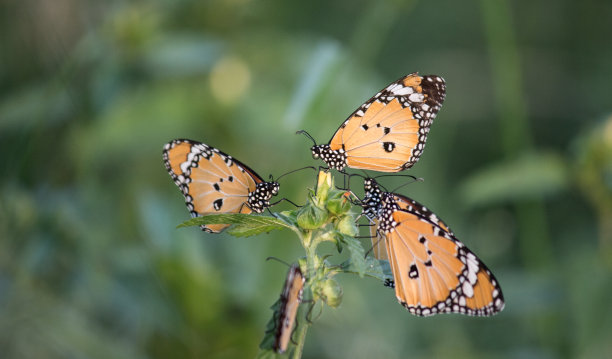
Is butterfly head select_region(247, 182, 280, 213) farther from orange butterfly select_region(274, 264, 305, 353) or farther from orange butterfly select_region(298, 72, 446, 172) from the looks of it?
orange butterfly select_region(274, 264, 305, 353)

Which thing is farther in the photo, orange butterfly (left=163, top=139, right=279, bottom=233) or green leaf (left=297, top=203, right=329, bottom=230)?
orange butterfly (left=163, top=139, right=279, bottom=233)

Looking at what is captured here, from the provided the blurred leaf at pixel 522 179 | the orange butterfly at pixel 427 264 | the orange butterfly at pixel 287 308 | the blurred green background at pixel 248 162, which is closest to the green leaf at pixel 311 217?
the orange butterfly at pixel 287 308

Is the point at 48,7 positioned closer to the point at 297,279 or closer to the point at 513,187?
the point at 513,187

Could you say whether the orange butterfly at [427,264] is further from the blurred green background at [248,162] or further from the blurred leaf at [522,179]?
the blurred leaf at [522,179]

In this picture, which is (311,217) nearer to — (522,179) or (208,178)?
(208,178)

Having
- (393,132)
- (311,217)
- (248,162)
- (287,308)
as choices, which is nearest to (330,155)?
(393,132)

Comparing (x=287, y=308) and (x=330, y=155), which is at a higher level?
(x=330, y=155)

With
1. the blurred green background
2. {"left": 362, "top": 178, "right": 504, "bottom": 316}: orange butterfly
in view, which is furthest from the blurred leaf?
{"left": 362, "top": 178, "right": 504, "bottom": 316}: orange butterfly
